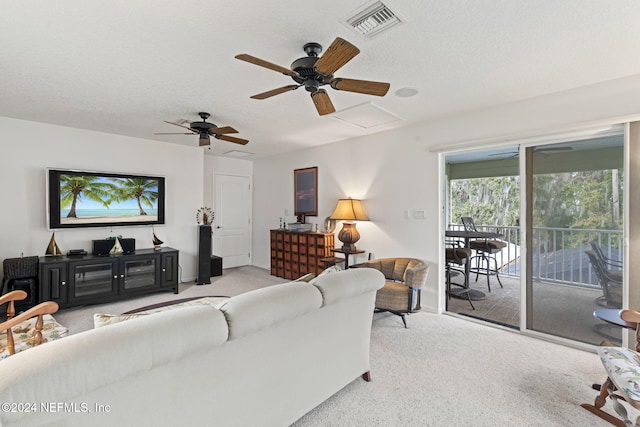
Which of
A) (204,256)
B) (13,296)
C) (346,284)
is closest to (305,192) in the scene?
(204,256)

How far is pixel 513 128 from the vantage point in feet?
10.1

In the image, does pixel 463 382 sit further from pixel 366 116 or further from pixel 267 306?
pixel 366 116

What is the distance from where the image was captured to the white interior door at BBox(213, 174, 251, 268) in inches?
242

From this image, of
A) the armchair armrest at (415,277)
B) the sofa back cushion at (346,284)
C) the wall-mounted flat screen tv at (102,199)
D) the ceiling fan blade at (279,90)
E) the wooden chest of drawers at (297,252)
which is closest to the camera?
the sofa back cushion at (346,284)

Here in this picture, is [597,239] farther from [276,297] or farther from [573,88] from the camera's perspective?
[276,297]

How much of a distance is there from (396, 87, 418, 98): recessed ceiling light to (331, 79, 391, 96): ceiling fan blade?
0.76 metres

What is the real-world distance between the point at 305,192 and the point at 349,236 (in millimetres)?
1532

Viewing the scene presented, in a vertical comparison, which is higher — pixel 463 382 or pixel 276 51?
pixel 276 51

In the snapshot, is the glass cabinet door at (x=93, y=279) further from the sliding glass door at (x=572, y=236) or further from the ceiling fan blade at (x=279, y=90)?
the sliding glass door at (x=572, y=236)

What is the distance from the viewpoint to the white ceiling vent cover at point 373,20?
1.67 metres

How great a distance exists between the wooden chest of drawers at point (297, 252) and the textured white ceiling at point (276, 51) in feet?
7.50

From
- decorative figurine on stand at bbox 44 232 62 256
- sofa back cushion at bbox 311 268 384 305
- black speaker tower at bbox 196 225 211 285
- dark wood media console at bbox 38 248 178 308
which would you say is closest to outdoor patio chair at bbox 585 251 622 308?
sofa back cushion at bbox 311 268 384 305

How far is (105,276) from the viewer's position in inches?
154

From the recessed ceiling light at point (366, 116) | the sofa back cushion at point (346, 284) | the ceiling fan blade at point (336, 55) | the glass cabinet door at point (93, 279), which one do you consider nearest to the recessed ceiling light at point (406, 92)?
the recessed ceiling light at point (366, 116)
